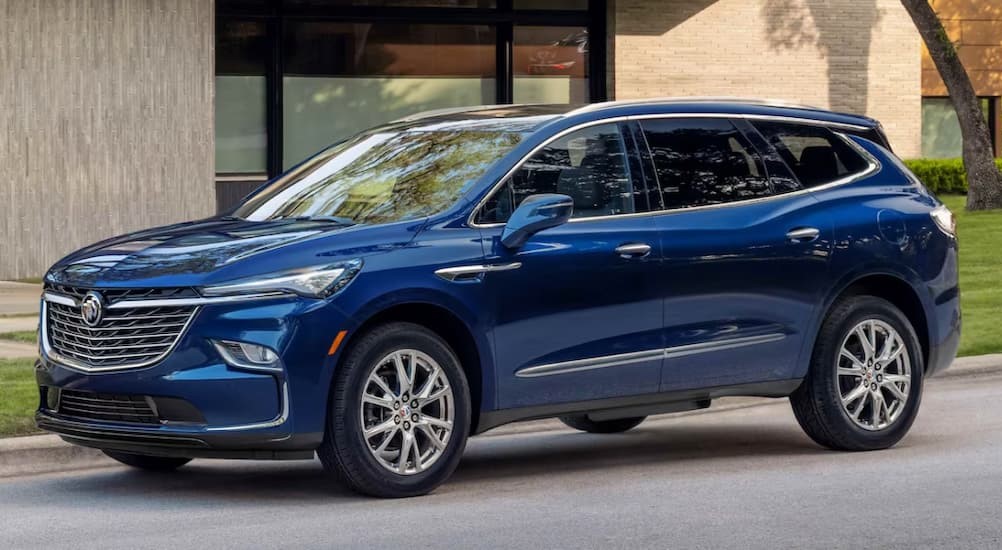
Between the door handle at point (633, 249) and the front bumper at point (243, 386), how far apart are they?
159cm

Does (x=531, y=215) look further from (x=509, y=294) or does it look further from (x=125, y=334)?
(x=125, y=334)

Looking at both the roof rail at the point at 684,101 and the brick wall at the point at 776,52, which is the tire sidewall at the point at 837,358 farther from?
the brick wall at the point at 776,52

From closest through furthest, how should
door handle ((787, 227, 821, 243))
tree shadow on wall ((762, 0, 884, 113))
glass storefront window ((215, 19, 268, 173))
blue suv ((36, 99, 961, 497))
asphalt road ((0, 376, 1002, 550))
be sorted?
asphalt road ((0, 376, 1002, 550)), blue suv ((36, 99, 961, 497)), door handle ((787, 227, 821, 243)), glass storefront window ((215, 19, 268, 173)), tree shadow on wall ((762, 0, 884, 113))

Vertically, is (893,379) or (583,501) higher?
(893,379)

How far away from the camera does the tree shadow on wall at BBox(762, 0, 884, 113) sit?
3222 centimetres

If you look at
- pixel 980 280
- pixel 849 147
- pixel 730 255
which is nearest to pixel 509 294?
pixel 730 255

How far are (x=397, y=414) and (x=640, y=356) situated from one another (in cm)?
138

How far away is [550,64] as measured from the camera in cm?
2891

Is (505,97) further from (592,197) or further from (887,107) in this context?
(592,197)

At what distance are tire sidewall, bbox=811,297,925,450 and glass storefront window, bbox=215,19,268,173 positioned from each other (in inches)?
695

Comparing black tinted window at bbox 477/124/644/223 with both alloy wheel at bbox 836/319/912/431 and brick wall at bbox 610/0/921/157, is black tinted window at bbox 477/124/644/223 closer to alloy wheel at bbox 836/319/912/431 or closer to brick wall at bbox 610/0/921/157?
alloy wheel at bbox 836/319/912/431

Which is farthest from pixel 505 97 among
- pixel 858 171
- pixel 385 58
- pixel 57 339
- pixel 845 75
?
pixel 57 339

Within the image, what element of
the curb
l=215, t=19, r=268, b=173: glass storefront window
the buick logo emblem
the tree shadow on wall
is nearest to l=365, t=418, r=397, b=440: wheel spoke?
the buick logo emblem

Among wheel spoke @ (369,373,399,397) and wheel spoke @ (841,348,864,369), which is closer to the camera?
wheel spoke @ (369,373,399,397)
